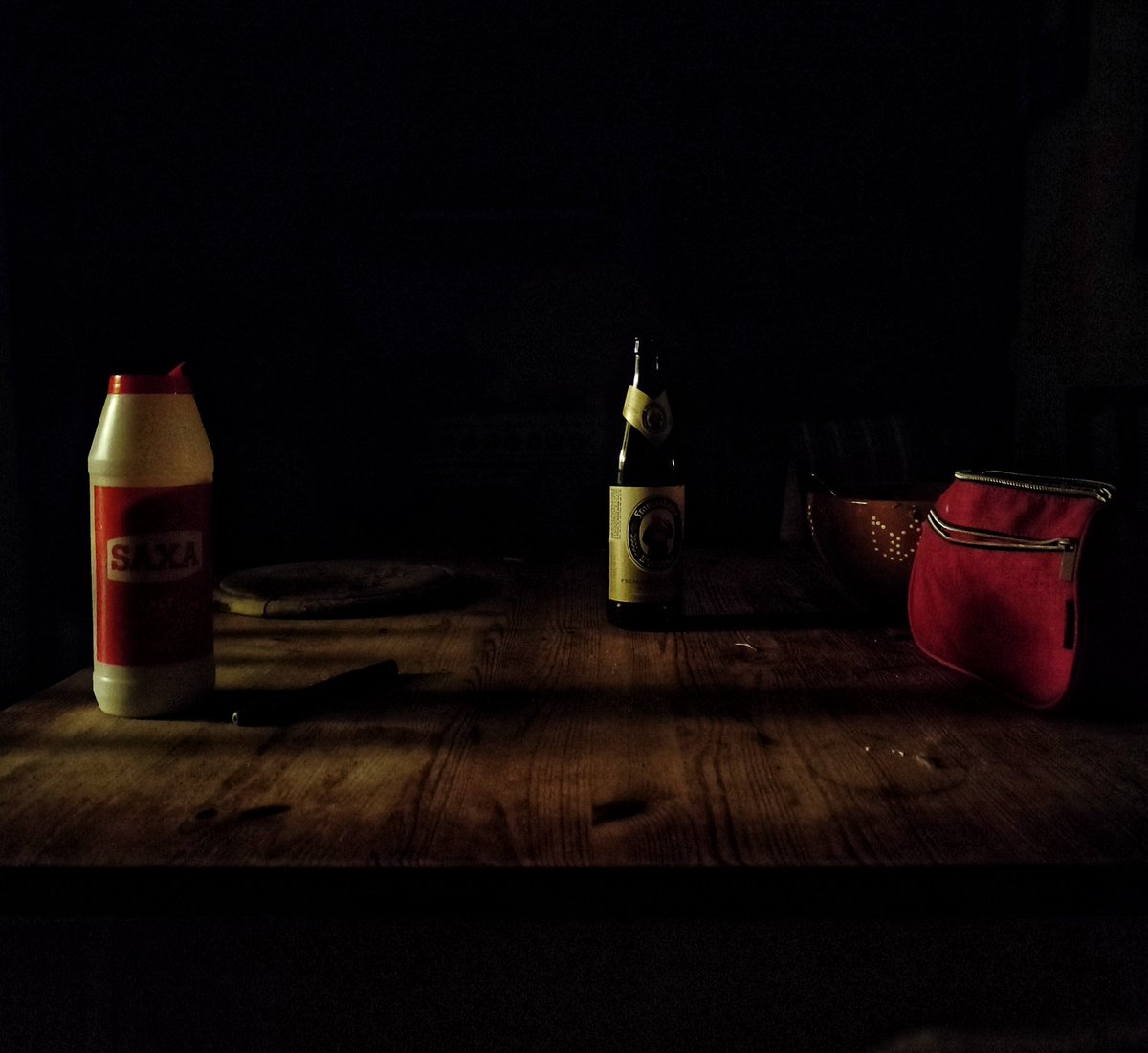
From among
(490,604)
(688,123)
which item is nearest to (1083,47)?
(688,123)

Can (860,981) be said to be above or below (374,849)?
below

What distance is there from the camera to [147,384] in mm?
669

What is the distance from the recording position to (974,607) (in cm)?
78

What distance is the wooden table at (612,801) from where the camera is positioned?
1.48ft

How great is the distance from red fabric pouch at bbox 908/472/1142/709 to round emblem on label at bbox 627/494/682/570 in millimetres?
236

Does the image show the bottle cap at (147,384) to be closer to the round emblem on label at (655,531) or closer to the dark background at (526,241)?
the round emblem on label at (655,531)

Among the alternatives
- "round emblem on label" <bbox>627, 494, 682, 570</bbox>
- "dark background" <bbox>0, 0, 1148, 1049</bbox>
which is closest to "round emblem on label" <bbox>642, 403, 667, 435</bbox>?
"round emblem on label" <bbox>627, 494, 682, 570</bbox>

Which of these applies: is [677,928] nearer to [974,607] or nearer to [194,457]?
[974,607]

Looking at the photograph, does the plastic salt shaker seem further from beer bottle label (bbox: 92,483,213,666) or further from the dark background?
the dark background

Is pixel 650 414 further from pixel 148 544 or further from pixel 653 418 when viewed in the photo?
pixel 148 544

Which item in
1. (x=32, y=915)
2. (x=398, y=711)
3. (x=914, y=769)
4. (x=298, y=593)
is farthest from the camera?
(x=298, y=593)

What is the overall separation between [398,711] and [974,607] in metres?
0.48

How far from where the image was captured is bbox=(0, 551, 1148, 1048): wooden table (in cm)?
45

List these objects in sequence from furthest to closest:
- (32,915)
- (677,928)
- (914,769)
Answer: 1. (677,928)
2. (914,769)
3. (32,915)
